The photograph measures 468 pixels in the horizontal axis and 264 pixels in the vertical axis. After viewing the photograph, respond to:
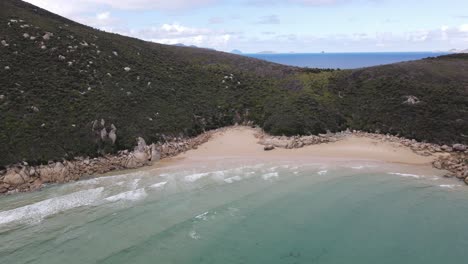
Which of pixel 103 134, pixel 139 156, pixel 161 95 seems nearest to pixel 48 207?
pixel 139 156

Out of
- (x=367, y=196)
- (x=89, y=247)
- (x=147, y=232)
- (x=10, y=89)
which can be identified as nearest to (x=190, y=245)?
(x=147, y=232)

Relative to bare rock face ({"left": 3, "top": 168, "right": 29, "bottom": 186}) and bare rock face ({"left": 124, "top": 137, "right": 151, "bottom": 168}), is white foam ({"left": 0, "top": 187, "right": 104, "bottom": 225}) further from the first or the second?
bare rock face ({"left": 124, "top": 137, "right": 151, "bottom": 168})

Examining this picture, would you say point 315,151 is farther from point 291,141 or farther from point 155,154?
point 155,154

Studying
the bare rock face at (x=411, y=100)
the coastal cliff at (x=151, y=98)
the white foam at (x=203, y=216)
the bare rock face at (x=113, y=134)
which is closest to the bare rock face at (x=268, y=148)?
the coastal cliff at (x=151, y=98)

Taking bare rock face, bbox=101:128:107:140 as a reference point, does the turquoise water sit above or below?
below

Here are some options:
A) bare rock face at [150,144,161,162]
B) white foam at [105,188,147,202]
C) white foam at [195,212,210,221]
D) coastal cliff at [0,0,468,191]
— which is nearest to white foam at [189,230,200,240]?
white foam at [195,212,210,221]

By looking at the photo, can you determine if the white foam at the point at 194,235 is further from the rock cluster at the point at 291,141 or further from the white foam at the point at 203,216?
the rock cluster at the point at 291,141

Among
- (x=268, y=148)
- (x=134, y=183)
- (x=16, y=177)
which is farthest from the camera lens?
(x=268, y=148)
